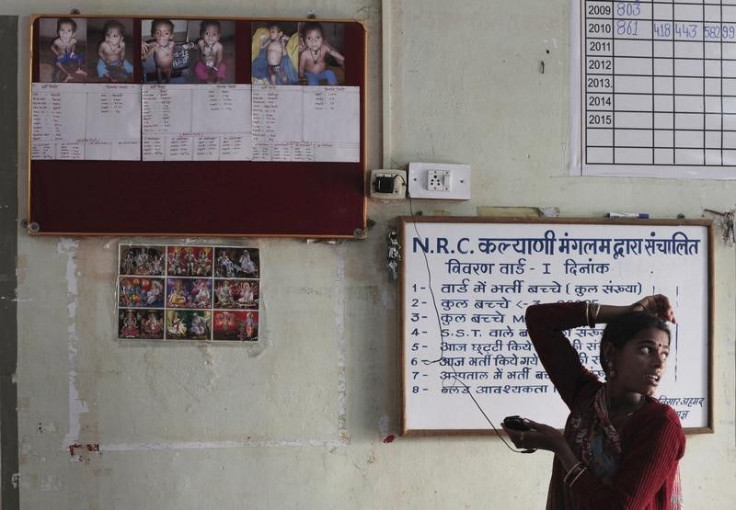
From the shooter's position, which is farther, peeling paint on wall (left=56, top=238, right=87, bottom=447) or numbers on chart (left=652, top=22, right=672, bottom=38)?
numbers on chart (left=652, top=22, right=672, bottom=38)

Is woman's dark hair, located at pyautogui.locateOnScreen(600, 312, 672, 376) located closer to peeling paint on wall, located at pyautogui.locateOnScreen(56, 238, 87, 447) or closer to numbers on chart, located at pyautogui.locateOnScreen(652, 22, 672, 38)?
numbers on chart, located at pyautogui.locateOnScreen(652, 22, 672, 38)

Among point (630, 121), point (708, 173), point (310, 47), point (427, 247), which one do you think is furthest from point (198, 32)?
point (708, 173)

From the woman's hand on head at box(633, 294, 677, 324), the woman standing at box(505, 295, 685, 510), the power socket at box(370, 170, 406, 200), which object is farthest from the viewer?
the power socket at box(370, 170, 406, 200)

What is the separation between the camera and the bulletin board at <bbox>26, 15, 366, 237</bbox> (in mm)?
2268

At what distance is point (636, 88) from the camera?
238cm

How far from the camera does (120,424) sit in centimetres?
228

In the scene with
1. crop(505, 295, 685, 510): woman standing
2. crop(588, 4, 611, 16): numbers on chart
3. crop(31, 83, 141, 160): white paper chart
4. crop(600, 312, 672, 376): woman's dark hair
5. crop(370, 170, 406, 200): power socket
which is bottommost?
crop(505, 295, 685, 510): woman standing

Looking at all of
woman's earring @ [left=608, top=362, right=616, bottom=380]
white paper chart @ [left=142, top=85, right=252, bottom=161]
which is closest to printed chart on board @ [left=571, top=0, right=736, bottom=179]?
woman's earring @ [left=608, top=362, right=616, bottom=380]

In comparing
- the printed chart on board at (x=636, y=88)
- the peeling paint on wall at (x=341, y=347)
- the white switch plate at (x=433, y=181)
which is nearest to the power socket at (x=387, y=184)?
the white switch plate at (x=433, y=181)

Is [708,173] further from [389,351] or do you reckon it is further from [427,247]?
[389,351]

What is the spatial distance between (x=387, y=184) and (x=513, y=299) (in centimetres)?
62

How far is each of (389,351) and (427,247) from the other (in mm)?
399

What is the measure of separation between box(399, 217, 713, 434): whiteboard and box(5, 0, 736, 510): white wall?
0.26 ft

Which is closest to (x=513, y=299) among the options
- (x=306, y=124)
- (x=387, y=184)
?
(x=387, y=184)
